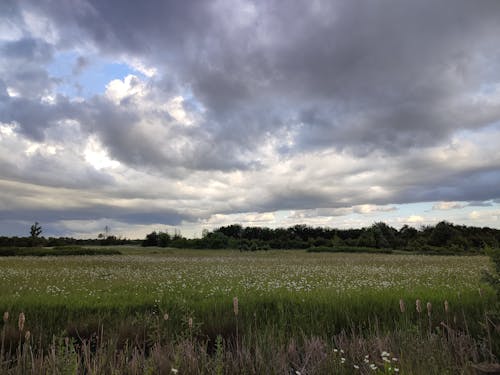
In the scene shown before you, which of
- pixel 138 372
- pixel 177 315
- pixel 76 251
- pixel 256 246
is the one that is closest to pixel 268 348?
pixel 138 372

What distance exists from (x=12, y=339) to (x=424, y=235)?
84.0m

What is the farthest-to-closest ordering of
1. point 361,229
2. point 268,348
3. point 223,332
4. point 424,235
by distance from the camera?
point 361,229 → point 424,235 → point 223,332 → point 268,348

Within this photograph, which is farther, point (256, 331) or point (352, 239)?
point (352, 239)

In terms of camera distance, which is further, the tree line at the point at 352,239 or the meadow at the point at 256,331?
the tree line at the point at 352,239

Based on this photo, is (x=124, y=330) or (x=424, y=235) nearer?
Result: (x=124, y=330)

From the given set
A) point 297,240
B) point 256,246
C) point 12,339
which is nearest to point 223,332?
point 12,339

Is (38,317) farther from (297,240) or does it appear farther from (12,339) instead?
(297,240)

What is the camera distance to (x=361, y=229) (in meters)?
85.6

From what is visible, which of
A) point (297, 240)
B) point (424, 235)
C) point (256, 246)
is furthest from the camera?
point (424, 235)

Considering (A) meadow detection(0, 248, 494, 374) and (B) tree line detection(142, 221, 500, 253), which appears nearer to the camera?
(A) meadow detection(0, 248, 494, 374)

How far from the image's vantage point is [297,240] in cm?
7056

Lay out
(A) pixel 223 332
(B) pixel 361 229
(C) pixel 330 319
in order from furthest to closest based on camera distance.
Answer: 1. (B) pixel 361 229
2. (C) pixel 330 319
3. (A) pixel 223 332

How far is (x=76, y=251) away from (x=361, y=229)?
217 feet

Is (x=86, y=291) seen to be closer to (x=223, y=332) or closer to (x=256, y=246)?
(x=223, y=332)
